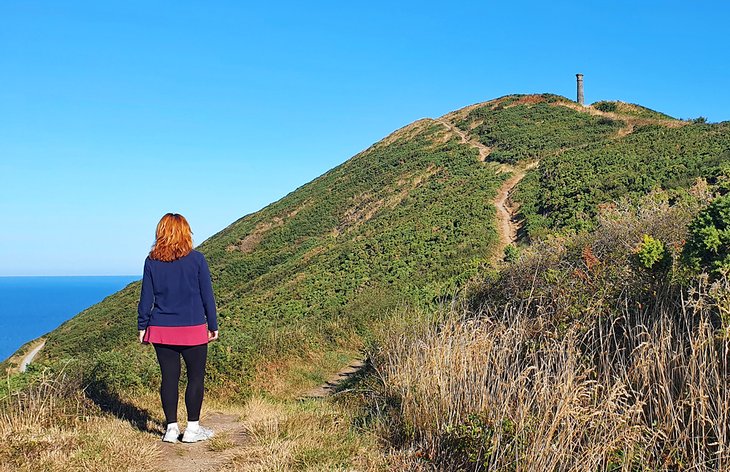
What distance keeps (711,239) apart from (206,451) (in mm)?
4875

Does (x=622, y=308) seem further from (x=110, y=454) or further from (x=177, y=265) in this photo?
(x=110, y=454)

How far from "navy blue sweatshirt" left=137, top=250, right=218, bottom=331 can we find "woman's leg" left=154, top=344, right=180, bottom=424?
10.1 inches

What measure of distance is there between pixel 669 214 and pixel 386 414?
18.9 ft

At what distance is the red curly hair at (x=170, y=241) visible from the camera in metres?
4.67

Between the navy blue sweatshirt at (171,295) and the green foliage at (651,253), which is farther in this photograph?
the green foliage at (651,253)

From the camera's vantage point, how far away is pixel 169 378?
4.66 meters

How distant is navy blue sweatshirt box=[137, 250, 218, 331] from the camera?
462 cm

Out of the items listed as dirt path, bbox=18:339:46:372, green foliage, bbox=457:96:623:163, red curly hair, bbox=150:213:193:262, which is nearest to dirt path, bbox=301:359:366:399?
red curly hair, bbox=150:213:193:262

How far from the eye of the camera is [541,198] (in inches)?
953

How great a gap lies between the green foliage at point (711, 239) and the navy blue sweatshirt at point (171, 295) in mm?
4451

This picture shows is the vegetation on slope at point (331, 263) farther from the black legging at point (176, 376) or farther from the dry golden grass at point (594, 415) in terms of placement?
the dry golden grass at point (594, 415)

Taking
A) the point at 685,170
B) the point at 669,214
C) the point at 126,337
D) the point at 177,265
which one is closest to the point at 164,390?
the point at 177,265

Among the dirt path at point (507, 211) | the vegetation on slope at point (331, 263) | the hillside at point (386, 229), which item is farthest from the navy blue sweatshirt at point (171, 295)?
the dirt path at point (507, 211)

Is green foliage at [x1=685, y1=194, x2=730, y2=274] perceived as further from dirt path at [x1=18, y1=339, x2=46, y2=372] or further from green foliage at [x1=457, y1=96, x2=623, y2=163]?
dirt path at [x1=18, y1=339, x2=46, y2=372]
